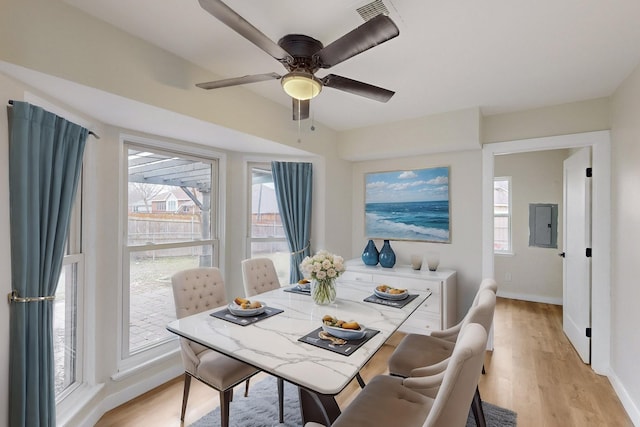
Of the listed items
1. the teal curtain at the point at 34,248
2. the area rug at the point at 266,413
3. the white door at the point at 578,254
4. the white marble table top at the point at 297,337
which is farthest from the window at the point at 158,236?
the white door at the point at 578,254

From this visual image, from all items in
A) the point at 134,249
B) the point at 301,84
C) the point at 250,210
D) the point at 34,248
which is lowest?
the point at 134,249

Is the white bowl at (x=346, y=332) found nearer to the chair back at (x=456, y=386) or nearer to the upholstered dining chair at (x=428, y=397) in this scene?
the upholstered dining chair at (x=428, y=397)

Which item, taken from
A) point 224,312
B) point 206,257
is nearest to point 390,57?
point 224,312

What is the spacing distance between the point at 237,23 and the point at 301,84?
0.45 metres

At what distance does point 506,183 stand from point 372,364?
392 centimetres

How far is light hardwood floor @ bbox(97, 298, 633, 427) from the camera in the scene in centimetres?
212

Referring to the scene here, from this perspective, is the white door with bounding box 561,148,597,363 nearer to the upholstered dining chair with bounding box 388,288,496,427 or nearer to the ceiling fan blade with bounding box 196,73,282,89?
the upholstered dining chair with bounding box 388,288,496,427

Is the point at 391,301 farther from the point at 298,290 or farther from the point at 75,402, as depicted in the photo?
the point at 75,402

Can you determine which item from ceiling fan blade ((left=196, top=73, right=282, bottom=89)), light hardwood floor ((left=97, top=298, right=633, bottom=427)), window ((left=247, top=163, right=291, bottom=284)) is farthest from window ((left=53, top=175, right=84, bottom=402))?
window ((left=247, top=163, right=291, bottom=284))

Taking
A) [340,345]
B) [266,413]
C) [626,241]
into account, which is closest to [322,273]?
[340,345]

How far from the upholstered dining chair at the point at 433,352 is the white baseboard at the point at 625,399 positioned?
110 cm

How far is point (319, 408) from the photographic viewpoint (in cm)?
150

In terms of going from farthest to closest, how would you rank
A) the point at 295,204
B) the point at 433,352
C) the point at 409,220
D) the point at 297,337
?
the point at 409,220, the point at 295,204, the point at 433,352, the point at 297,337

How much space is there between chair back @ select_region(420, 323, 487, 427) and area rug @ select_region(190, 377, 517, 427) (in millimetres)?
1371
